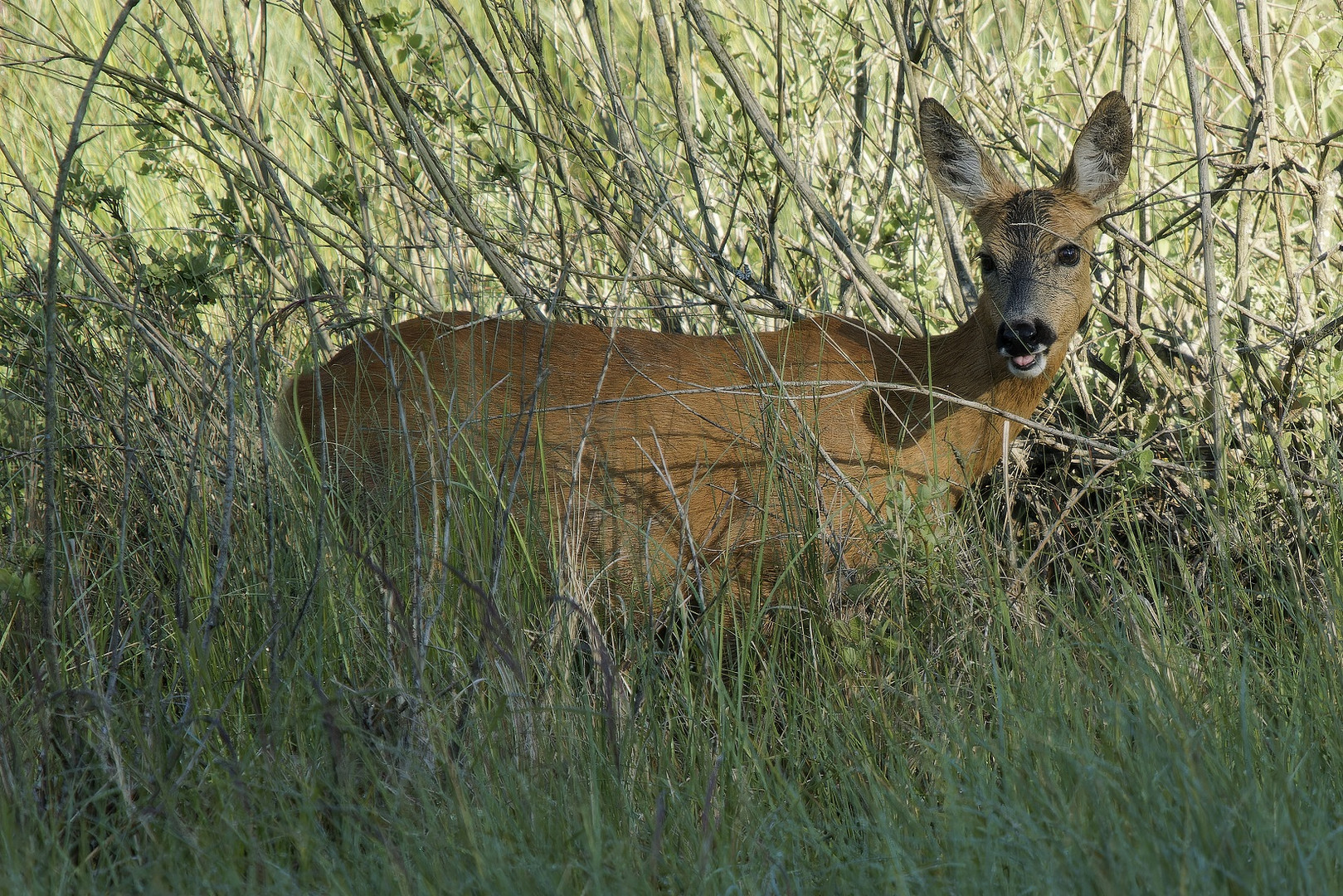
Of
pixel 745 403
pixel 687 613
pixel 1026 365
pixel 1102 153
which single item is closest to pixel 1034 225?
pixel 1102 153

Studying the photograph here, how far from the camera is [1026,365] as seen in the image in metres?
3.41

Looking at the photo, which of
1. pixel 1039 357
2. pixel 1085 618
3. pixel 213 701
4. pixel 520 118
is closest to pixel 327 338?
pixel 520 118

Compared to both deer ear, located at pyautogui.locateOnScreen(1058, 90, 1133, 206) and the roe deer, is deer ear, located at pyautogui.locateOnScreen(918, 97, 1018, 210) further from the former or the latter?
deer ear, located at pyautogui.locateOnScreen(1058, 90, 1133, 206)

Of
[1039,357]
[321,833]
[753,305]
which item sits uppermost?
[753,305]

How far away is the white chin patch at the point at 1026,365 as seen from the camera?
3.41m

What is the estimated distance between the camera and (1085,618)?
266 centimetres

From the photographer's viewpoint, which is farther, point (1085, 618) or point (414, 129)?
point (414, 129)

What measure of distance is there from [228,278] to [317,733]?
2.29 meters

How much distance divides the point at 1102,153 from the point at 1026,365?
752 millimetres

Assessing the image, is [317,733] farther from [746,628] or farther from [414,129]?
[414,129]

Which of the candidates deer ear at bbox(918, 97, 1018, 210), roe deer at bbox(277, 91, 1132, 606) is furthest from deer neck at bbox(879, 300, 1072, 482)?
deer ear at bbox(918, 97, 1018, 210)

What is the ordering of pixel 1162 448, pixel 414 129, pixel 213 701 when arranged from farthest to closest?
pixel 1162 448 < pixel 414 129 < pixel 213 701

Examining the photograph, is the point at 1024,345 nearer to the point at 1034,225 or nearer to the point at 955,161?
the point at 1034,225

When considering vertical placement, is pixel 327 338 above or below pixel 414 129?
below
